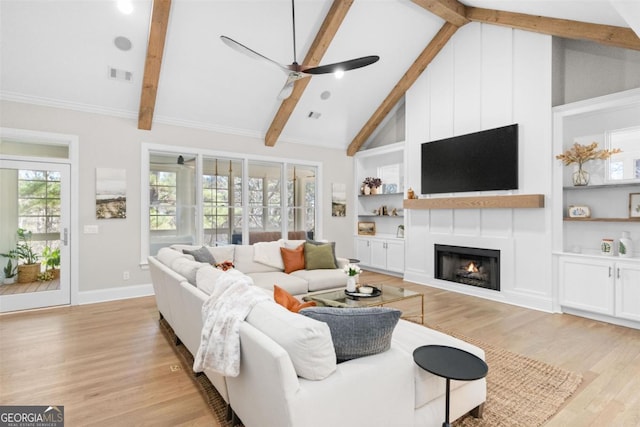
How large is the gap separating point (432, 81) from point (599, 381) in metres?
4.95

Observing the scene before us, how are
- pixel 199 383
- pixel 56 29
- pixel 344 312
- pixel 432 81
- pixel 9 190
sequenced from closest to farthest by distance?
pixel 344 312, pixel 199 383, pixel 56 29, pixel 9 190, pixel 432 81

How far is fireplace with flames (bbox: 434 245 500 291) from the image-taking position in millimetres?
5066

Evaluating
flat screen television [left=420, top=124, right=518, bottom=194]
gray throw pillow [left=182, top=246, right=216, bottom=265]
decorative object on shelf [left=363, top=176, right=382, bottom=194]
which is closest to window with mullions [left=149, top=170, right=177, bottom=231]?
gray throw pillow [left=182, top=246, right=216, bottom=265]

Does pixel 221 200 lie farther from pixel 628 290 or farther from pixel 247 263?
pixel 628 290

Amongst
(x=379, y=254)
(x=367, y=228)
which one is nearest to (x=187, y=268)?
(x=379, y=254)

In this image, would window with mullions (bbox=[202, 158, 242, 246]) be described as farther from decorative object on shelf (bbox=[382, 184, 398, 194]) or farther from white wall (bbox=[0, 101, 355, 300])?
decorative object on shelf (bbox=[382, 184, 398, 194])

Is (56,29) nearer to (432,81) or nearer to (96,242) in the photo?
(96,242)

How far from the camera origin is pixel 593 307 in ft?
13.0

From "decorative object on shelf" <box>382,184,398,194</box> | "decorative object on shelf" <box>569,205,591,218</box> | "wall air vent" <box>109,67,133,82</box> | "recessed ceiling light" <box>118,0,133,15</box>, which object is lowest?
"decorative object on shelf" <box>569,205,591,218</box>

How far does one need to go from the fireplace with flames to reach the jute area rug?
2217 mm

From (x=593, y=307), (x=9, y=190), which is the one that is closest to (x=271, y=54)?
(x=9, y=190)

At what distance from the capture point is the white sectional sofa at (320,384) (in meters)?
1.43

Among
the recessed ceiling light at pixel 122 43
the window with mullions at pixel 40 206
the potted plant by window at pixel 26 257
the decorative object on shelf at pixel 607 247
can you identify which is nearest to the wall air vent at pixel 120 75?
the recessed ceiling light at pixel 122 43

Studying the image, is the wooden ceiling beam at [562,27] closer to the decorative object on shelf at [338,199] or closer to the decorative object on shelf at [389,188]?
the decorative object on shelf at [389,188]
